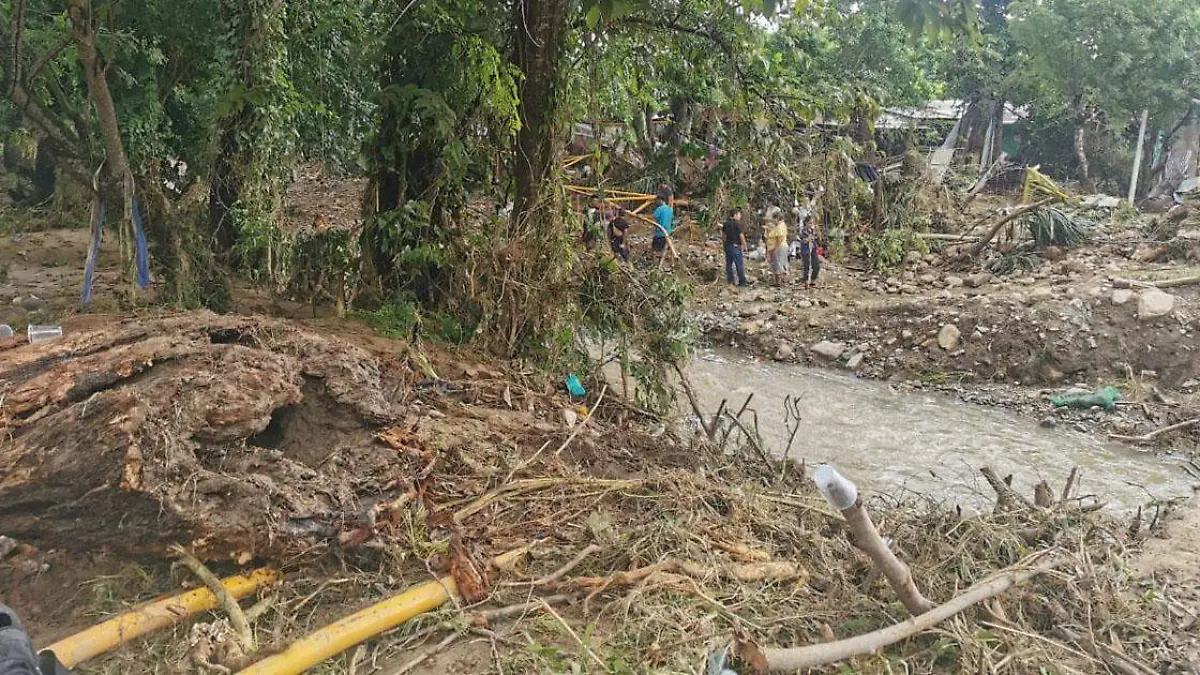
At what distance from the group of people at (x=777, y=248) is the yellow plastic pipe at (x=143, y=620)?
10.6 m

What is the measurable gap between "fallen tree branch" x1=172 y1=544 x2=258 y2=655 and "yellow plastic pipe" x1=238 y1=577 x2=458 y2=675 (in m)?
0.11

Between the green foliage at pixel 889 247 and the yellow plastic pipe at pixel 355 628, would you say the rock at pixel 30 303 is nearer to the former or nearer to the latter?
the yellow plastic pipe at pixel 355 628

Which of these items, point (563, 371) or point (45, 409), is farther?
point (563, 371)

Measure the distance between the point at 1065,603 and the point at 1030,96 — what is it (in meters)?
20.6

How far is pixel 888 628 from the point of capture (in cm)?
269

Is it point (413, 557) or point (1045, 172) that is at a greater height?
point (1045, 172)

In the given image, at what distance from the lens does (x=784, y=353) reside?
10.6 m

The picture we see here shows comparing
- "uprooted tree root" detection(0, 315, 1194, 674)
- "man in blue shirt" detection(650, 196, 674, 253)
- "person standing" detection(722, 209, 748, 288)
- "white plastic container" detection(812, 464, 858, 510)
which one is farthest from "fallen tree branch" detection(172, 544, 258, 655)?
"person standing" detection(722, 209, 748, 288)

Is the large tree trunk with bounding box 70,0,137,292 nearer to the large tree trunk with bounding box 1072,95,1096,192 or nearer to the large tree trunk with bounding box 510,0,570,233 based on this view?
the large tree trunk with bounding box 510,0,570,233

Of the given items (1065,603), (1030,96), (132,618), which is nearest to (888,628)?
(1065,603)

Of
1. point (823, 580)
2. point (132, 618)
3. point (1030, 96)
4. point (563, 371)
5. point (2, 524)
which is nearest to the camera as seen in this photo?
point (132, 618)

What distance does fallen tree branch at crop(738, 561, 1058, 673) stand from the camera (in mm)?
2344

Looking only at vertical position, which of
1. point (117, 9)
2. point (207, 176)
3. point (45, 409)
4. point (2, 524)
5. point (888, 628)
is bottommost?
point (888, 628)

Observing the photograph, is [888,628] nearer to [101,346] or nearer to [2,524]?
[2,524]
